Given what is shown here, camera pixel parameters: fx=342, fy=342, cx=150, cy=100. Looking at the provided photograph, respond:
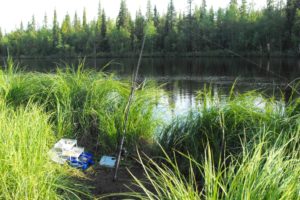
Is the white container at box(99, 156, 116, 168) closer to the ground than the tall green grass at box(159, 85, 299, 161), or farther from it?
closer to the ground

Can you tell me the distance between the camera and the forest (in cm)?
5872

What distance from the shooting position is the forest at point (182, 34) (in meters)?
58.7

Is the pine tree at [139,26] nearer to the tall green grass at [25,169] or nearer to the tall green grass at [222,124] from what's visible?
the tall green grass at [222,124]

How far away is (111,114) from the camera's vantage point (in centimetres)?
474

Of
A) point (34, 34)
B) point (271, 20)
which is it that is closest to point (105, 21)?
point (34, 34)

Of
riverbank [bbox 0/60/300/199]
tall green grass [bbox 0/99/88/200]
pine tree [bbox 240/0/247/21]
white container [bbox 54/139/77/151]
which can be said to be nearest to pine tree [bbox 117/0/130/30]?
pine tree [bbox 240/0/247/21]

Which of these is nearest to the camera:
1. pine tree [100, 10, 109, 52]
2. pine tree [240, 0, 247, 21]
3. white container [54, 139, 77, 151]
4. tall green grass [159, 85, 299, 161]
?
tall green grass [159, 85, 299, 161]

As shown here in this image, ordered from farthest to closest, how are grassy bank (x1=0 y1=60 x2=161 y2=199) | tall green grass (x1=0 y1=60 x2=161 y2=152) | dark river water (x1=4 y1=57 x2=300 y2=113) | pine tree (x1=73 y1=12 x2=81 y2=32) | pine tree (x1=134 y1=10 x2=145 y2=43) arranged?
pine tree (x1=73 y1=12 x2=81 y2=32)
pine tree (x1=134 y1=10 x2=145 y2=43)
dark river water (x1=4 y1=57 x2=300 y2=113)
tall green grass (x1=0 y1=60 x2=161 y2=152)
grassy bank (x1=0 y1=60 x2=161 y2=199)

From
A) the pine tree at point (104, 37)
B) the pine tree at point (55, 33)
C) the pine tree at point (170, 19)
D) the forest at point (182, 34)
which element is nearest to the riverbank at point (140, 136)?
the forest at point (182, 34)

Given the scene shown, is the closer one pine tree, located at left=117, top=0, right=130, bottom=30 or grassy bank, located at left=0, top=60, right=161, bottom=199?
grassy bank, located at left=0, top=60, right=161, bottom=199

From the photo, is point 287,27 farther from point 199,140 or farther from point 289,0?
point 199,140

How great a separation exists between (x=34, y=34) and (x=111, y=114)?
351ft

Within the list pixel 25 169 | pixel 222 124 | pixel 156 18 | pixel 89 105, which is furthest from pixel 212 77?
pixel 156 18

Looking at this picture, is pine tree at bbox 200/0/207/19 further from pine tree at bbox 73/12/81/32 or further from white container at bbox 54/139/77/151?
white container at bbox 54/139/77/151
